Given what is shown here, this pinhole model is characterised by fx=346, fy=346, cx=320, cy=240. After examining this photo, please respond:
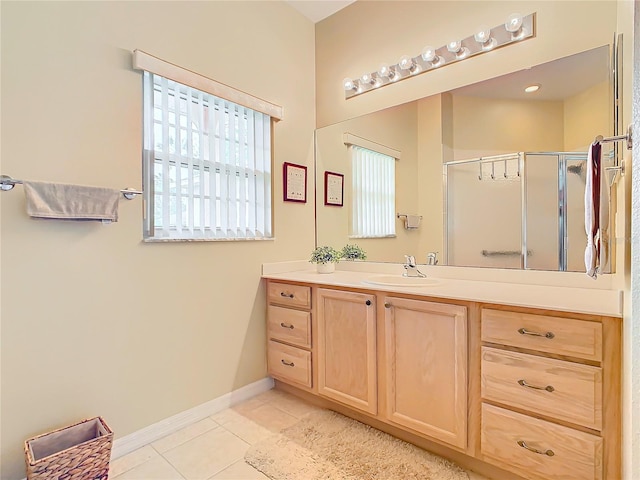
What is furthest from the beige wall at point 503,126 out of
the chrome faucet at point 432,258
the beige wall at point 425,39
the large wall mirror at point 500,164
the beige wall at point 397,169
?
the chrome faucet at point 432,258

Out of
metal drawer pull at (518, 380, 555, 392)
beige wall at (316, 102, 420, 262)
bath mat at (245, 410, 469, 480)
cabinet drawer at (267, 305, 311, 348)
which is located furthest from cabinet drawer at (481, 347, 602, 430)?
cabinet drawer at (267, 305, 311, 348)

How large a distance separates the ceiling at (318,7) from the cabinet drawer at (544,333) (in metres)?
2.45

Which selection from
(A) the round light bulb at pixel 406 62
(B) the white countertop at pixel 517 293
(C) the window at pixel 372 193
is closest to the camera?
(B) the white countertop at pixel 517 293

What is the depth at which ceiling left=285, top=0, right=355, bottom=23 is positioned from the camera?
260 centimetres

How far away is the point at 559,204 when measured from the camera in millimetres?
1747

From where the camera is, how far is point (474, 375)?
1.51 m

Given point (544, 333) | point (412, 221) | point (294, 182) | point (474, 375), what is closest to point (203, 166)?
point (294, 182)

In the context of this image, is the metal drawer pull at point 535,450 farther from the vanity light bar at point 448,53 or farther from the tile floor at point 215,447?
the vanity light bar at point 448,53

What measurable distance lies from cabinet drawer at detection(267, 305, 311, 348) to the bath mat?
50 cm

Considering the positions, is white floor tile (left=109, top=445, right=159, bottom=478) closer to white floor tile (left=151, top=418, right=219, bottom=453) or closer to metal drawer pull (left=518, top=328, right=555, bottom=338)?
white floor tile (left=151, top=418, right=219, bottom=453)

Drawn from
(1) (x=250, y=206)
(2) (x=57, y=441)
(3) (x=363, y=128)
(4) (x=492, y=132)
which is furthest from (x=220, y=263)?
(4) (x=492, y=132)

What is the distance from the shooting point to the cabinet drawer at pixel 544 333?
49.2 inches

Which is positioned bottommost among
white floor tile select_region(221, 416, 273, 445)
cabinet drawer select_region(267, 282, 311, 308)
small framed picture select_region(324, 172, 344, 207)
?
white floor tile select_region(221, 416, 273, 445)

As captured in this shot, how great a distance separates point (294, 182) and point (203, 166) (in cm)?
76
